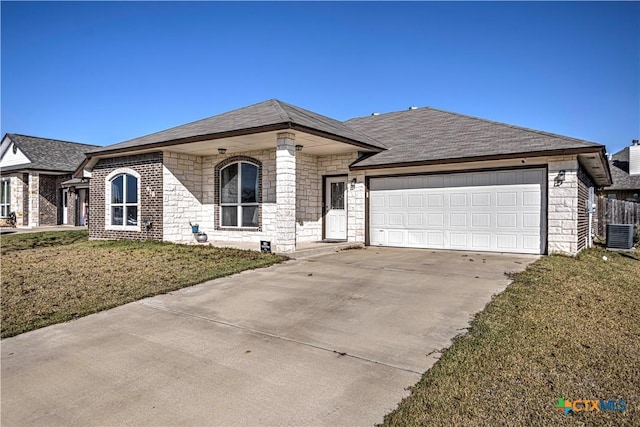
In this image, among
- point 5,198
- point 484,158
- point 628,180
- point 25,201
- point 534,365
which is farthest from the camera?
point 628,180

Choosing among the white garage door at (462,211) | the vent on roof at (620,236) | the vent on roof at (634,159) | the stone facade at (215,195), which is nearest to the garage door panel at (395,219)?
the white garage door at (462,211)

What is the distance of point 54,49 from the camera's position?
1160 cm

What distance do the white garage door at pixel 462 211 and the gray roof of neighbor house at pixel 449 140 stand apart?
679 millimetres

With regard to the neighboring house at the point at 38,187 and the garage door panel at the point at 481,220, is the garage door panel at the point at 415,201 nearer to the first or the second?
the garage door panel at the point at 481,220

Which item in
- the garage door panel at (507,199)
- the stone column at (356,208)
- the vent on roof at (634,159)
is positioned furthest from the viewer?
the vent on roof at (634,159)

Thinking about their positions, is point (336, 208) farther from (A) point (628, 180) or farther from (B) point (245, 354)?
(A) point (628, 180)

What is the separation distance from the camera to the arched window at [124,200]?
45.8ft

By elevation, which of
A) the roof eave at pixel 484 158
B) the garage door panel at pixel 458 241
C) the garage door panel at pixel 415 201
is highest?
the roof eave at pixel 484 158

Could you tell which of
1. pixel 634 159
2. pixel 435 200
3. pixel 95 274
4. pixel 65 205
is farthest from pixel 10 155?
pixel 634 159

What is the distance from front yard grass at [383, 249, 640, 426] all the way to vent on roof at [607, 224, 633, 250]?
9.24 meters

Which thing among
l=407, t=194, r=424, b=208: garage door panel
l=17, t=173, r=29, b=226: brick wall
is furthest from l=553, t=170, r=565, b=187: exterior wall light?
l=17, t=173, r=29, b=226: brick wall

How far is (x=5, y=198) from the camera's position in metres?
26.0

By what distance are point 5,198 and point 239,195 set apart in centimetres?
2152

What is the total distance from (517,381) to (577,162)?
8.85 metres
